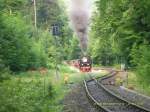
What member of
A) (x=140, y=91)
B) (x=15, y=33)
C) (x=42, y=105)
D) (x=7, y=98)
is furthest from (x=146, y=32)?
(x=7, y=98)

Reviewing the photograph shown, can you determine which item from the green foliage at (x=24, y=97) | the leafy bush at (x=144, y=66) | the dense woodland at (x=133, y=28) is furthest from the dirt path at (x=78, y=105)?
the dense woodland at (x=133, y=28)

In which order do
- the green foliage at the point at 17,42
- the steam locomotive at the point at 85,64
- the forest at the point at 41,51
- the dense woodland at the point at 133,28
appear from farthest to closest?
the steam locomotive at the point at 85,64 < the green foliage at the point at 17,42 < the dense woodland at the point at 133,28 < the forest at the point at 41,51

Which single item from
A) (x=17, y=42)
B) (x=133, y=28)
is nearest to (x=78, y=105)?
(x=133, y=28)

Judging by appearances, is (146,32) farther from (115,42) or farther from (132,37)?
(115,42)

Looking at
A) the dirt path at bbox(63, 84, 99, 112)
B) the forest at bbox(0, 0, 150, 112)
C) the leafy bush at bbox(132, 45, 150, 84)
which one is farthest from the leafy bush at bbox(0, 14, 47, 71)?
the leafy bush at bbox(132, 45, 150, 84)

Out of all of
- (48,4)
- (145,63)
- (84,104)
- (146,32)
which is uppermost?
(48,4)

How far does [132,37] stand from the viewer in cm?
3148

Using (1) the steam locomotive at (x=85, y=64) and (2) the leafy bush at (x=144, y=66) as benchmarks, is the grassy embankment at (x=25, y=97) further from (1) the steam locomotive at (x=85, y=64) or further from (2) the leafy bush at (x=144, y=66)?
(1) the steam locomotive at (x=85, y=64)

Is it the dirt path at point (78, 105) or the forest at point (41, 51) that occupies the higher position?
the forest at point (41, 51)

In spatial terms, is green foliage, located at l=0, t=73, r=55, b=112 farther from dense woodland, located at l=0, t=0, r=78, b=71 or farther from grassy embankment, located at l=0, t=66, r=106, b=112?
dense woodland, located at l=0, t=0, r=78, b=71

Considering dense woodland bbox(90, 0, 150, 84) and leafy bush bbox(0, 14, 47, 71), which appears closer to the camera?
dense woodland bbox(90, 0, 150, 84)

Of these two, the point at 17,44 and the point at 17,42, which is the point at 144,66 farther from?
the point at 17,44

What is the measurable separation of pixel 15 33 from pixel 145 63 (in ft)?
64.6

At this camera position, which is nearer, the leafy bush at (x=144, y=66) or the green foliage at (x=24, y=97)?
the green foliage at (x=24, y=97)
